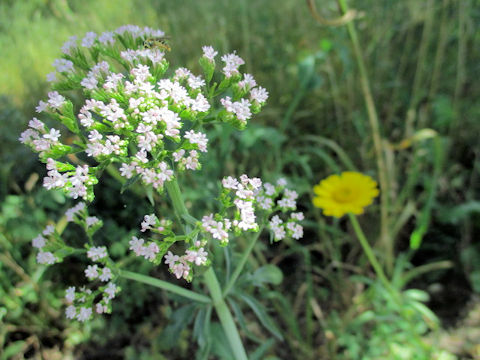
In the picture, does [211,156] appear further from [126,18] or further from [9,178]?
[126,18]

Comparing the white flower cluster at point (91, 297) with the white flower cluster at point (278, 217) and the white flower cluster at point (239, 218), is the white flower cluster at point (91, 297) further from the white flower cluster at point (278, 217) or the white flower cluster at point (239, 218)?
the white flower cluster at point (278, 217)

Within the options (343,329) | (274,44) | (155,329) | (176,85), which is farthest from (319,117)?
(176,85)

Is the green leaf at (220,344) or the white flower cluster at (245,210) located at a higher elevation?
the white flower cluster at (245,210)

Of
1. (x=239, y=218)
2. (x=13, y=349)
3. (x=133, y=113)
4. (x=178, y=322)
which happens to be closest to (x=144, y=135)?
(x=133, y=113)

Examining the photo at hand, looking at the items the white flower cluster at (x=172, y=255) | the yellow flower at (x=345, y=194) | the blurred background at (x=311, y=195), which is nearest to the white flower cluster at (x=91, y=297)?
the white flower cluster at (x=172, y=255)

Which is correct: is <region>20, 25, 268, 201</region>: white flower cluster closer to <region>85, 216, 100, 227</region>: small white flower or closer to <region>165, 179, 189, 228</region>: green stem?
<region>165, 179, 189, 228</region>: green stem

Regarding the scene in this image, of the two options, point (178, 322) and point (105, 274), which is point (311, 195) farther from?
point (105, 274)

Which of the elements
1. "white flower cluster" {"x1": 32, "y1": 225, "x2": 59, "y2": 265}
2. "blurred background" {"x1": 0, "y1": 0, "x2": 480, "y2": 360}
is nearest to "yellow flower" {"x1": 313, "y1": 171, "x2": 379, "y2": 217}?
"blurred background" {"x1": 0, "y1": 0, "x2": 480, "y2": 360}
